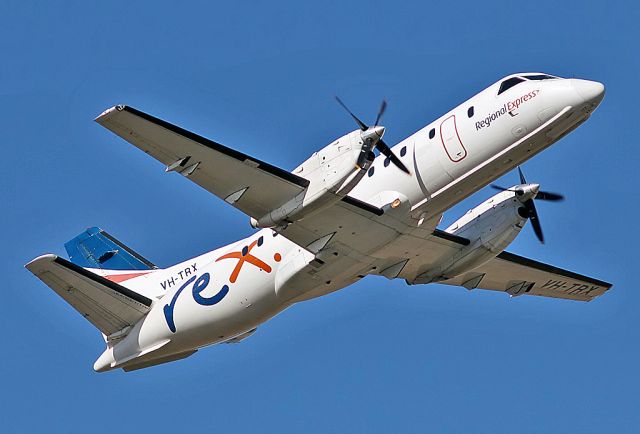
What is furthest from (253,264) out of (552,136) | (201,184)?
(552,136)

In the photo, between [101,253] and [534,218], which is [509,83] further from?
[101,253]

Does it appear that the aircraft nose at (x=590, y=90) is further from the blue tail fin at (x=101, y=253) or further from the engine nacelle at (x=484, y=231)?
the blue tail fin at (x=101, y=253)

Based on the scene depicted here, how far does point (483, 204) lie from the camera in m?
25.1

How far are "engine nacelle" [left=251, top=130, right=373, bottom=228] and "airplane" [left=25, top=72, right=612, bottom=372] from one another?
3cm

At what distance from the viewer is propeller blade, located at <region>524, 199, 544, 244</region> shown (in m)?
24.5

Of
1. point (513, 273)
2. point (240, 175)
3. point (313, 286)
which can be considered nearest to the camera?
point (240, 175)

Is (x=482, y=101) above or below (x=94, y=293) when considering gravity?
above

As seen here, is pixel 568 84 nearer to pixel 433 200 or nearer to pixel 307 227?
pixel 433 200

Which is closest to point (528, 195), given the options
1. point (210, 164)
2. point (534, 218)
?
point (534, 218)

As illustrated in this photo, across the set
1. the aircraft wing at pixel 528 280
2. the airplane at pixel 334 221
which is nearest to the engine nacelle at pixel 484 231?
the airplane at pixel 334 221

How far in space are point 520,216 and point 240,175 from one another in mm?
7187

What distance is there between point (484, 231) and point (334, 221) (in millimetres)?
4500

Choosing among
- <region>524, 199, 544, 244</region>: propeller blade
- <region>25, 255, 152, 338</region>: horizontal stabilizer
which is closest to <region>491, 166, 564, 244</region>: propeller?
<region>524, 199, 544, 244</region>: propeller blade

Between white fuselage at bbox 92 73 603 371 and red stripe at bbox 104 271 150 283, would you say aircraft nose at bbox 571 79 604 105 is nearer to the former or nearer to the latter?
white fuselage at bbox 92 73 603 371
